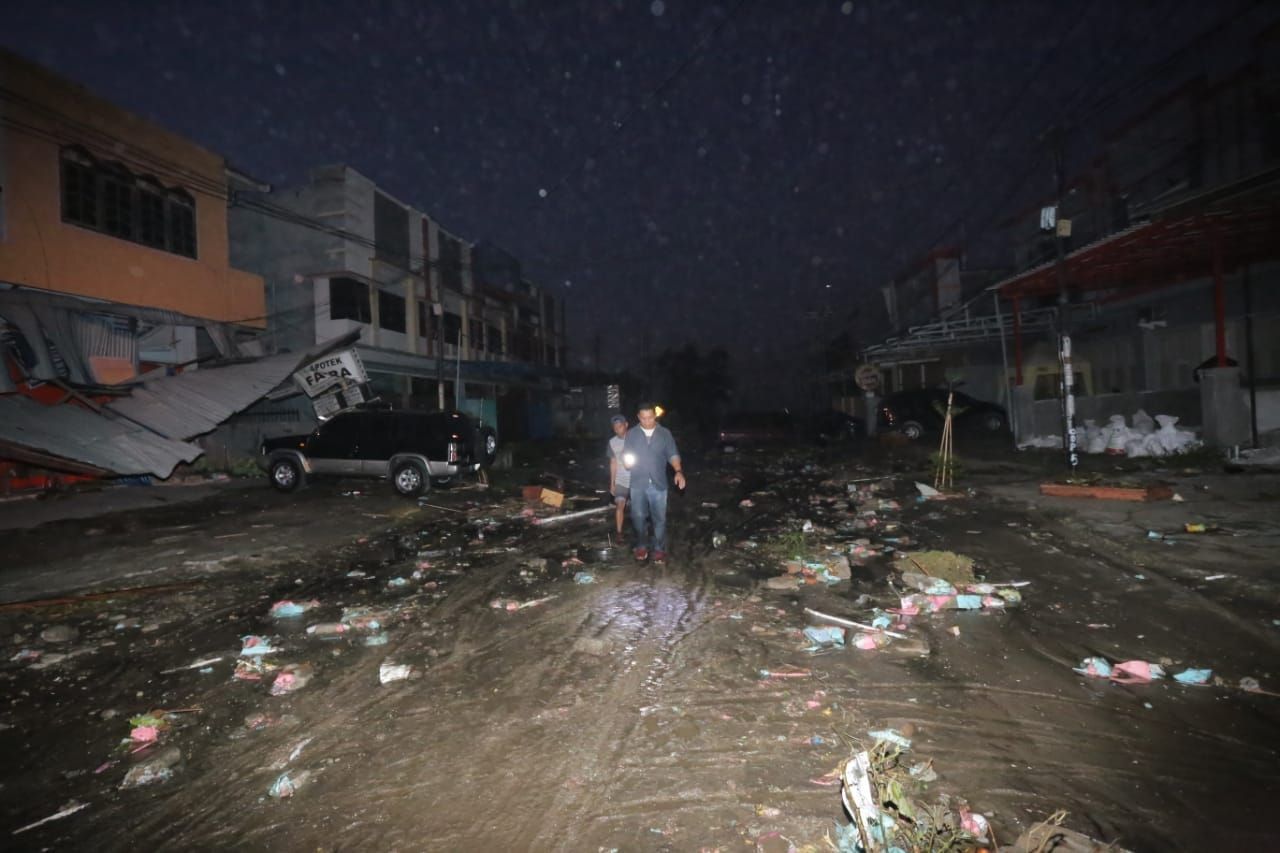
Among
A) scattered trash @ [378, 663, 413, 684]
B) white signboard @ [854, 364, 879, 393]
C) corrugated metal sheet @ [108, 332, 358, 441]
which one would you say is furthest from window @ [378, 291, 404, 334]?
scattered trash @ [378, 663, 413, 684]

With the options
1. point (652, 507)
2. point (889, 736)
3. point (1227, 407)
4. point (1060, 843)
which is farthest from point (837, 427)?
point (1060, 843)

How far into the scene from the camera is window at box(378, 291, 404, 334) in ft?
85.8

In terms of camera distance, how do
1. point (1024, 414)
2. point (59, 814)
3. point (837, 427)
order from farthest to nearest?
point (837, 427)
point (1024, 414)
point (59, 814)

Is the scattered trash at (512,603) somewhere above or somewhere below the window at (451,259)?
below

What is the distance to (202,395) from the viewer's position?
14.5 m

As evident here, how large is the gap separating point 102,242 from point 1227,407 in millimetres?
24170

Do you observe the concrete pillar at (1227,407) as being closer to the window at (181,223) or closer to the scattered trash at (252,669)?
the scattered trash at (252,669)

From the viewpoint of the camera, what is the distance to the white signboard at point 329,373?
17.4 m

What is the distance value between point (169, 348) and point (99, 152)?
476 centimetres

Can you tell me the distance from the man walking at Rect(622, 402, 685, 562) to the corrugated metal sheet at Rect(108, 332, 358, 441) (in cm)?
1099

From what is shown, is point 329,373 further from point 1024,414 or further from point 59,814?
point 1024,414

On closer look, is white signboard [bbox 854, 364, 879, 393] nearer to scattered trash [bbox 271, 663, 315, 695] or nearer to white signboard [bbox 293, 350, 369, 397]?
white signboard [bbox 293, 350, 369, 397]

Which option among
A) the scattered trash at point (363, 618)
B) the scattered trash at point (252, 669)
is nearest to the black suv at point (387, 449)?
the scattered trash at point (363, 618)

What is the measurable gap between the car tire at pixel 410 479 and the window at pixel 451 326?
18.6 metres
